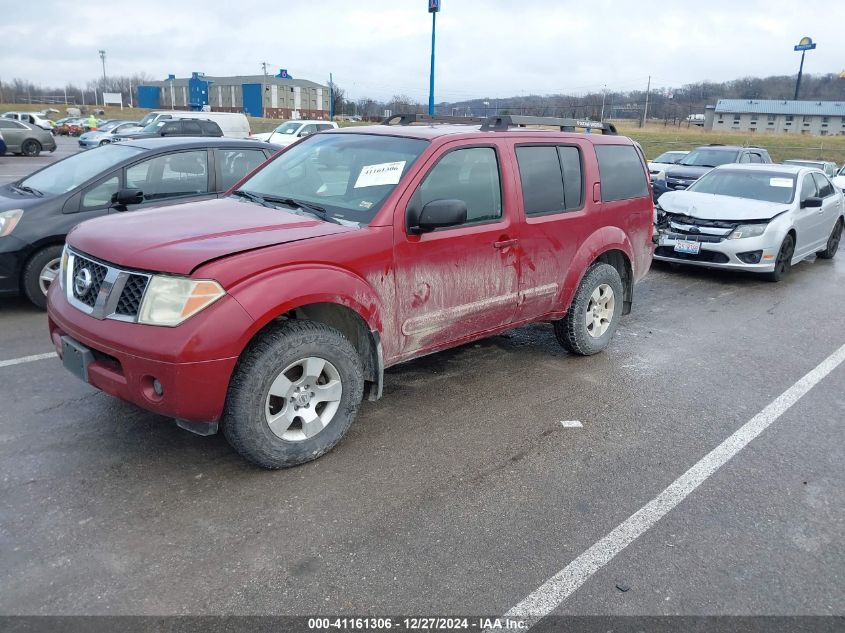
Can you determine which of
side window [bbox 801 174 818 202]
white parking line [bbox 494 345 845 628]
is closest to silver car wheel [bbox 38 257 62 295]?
white parking line [bbox 494 345 845 628]

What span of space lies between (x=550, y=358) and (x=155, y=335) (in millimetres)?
3449

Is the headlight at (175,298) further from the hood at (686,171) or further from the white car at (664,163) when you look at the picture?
the white car at (664,163)

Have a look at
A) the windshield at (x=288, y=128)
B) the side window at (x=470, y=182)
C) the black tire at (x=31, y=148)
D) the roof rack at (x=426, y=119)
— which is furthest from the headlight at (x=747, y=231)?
the black tire at (x=31, y=148)

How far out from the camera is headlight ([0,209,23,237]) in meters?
5.96

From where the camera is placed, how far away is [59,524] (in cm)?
309

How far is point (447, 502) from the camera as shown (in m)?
3.40

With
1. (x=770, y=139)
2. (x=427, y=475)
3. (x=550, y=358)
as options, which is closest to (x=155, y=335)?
(x=427, y=475)

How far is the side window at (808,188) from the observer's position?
969cm

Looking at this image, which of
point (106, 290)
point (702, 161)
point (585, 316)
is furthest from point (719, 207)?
point (702, 161)

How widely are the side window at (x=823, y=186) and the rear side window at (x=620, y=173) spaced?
6.14 meters

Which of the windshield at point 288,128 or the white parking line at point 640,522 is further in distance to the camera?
the windshield at point 288,128

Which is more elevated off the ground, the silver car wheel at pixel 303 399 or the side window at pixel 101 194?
the side window at pixel 101 194

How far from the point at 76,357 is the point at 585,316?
3748 millimetres

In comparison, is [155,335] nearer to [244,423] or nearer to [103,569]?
[244,423]
